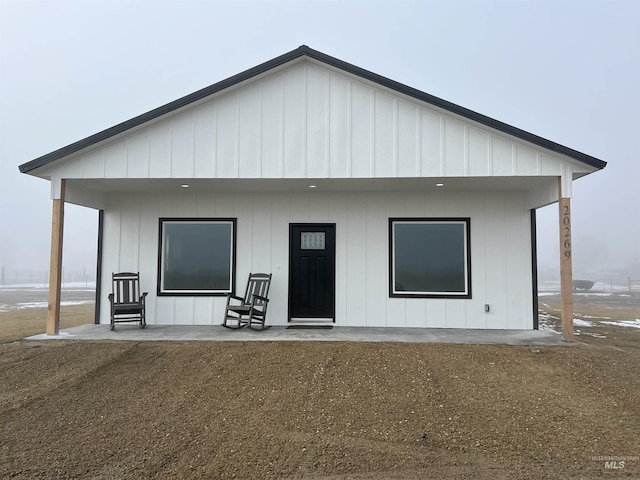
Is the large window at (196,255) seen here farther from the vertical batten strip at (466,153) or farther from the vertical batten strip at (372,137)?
the vertical batten strip at (466,153)

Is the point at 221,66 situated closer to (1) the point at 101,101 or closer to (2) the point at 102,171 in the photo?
(1) the point at 101,101

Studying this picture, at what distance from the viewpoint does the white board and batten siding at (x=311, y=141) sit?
18.8ft

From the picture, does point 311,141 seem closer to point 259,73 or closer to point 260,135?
point 260,135

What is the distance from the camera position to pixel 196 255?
24.0 feet

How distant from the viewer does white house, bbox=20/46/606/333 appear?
19.1 feet

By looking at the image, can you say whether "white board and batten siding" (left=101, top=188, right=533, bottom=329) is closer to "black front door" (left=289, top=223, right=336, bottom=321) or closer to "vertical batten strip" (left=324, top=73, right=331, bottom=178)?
"black front door" (left=289, top=223, right=336, bottom=321)

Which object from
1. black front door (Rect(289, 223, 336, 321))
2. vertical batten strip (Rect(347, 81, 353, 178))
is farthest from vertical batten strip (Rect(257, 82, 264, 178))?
black front door (Rect(289, 223, 336, 321))

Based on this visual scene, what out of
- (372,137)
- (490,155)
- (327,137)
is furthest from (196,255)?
(490,155)

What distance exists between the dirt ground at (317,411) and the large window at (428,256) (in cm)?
183

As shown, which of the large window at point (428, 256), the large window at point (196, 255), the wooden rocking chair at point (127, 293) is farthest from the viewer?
the large window at point (196, 255)

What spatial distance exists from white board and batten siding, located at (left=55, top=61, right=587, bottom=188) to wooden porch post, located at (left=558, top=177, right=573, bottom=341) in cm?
58

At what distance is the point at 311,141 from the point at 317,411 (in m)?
3.87

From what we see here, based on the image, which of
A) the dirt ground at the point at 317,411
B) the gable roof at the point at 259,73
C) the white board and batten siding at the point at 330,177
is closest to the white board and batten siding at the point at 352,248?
the white board and batten siding at the point at 330,177

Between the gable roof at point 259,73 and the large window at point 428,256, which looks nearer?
the gable roof at point 259,73
